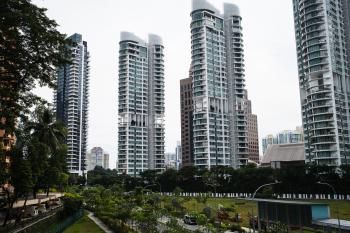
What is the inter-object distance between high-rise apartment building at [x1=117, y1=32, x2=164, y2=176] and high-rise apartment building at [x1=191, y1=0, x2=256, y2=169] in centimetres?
3752

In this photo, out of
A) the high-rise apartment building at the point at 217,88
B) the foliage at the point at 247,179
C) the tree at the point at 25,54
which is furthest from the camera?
the high-rise apartment building at the point at 217,88

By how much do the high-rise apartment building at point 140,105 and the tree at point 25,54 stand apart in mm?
143060

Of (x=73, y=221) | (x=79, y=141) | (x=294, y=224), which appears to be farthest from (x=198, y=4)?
(x=294, y=224)

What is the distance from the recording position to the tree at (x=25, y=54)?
29922mm

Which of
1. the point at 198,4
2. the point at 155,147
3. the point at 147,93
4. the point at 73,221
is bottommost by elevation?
the point at 73,221

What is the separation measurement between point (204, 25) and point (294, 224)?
125 m

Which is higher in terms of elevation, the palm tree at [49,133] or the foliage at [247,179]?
the palm tree at [49,133]

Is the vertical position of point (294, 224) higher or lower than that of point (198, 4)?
lower

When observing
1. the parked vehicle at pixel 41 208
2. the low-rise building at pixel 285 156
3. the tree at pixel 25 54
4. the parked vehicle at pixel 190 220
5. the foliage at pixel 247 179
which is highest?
the tree at pixel 25 54

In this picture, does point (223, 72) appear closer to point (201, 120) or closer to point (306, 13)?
point (201, 120)

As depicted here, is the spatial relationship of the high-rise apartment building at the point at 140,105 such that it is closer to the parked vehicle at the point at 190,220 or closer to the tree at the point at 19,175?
the parked vehicle at the point at 190,220

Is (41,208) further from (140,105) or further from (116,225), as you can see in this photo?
(140,105)

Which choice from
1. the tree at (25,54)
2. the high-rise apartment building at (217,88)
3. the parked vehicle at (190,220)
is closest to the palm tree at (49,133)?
the parked vehicle at (190,220)

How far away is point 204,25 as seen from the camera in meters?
156
